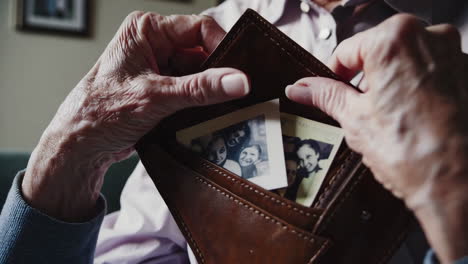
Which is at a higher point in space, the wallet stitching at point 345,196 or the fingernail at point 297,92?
the fingernail at point 297,92

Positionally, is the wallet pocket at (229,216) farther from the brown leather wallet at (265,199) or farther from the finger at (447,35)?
the finger at (447,35)

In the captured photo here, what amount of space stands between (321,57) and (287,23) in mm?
145

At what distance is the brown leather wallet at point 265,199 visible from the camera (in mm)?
508

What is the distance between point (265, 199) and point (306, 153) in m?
0.09

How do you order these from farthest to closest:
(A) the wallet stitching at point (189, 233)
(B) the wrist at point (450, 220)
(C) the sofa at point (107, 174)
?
(C) the sofa at point (107, 174)
(A) the wallet stitching at point (189, 233)
(B) the wrist at point (450, 220)

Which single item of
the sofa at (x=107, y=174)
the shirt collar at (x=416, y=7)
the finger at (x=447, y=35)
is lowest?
the sofa at (x=107, y=174)

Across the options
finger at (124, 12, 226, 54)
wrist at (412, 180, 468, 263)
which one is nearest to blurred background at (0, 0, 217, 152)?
finger at (124, 12, 226, 54)

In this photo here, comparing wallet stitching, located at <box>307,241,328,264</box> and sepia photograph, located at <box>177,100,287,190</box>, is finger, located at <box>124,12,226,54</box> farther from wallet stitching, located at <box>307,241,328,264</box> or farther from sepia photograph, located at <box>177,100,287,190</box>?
wallet stitching, located at <box>307,241,328,264</box>

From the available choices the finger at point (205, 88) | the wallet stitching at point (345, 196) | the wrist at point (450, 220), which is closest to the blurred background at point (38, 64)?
the finger at point (205, 88)

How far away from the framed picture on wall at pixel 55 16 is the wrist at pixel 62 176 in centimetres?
165

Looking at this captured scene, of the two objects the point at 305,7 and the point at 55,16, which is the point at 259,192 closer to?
the point at 305,7

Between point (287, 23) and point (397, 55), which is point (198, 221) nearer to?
point (397, 55)

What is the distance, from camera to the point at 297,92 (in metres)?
0.55

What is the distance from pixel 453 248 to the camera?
Result: 39 centimetres
